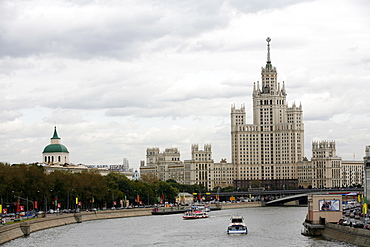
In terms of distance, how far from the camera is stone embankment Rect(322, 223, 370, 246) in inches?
3506

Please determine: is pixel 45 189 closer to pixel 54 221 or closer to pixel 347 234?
pixel 54 221

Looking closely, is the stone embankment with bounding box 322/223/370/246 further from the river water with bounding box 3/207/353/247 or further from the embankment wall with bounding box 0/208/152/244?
the embankment wall with bounding box 0/208/152/244

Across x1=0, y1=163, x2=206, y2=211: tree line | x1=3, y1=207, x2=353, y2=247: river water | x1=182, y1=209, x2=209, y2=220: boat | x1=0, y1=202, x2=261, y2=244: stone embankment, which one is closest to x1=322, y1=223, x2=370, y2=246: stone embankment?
x1=3, y1=207, x2=353, y2=247: river water

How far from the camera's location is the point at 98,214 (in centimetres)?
16900

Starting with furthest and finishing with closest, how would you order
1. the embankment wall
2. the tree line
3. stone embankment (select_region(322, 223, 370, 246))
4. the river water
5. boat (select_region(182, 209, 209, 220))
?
1. boat (select_region(182, 209, 209, 220))
2. the tree line
3. the embankment wall
4. the river water
5. stone embankment (select_region(322, 223, 370, 246))

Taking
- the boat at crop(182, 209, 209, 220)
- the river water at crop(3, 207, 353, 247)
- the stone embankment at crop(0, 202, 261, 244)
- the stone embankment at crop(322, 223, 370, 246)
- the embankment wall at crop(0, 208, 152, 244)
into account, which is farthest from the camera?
the boat at crop(182, 209, 209, 220)

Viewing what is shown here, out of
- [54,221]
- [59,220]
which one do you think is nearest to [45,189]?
[59,220]

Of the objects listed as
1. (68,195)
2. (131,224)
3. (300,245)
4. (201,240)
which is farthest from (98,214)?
(300,245)

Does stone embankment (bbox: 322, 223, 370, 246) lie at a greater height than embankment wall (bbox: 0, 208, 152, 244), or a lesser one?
greater

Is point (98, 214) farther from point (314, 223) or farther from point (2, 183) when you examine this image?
point (314, 223)

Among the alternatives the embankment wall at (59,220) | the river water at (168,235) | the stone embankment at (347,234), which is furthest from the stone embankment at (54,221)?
the stone embankment at (347,234)

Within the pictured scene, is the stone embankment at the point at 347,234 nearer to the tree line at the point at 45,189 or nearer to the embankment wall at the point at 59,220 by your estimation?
the embankment wall at the point at 59,220

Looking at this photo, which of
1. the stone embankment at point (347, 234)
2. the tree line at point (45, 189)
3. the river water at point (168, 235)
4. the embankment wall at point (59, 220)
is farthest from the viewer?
the tree line at point (45, 189)

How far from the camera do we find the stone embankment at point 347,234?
3506 inches
